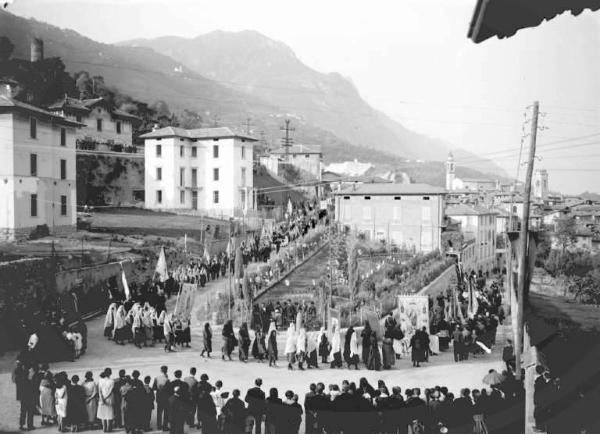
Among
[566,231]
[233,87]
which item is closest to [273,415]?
[233,87]

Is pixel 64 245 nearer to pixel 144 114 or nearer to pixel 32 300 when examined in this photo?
pixel 32 300

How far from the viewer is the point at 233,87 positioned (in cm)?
2188

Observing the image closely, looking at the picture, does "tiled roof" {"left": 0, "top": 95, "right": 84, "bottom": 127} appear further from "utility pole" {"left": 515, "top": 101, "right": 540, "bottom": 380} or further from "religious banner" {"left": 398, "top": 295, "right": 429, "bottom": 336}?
"utility pole" {"left": 515, "top": 101, "right": 540, "bottom": 380}

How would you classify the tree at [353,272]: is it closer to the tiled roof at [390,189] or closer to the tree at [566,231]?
the tiled roof at [390,189]

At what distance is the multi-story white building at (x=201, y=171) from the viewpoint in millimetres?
19109

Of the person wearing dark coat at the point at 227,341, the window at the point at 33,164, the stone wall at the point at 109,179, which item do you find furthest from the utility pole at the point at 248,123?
the person wearing dark coat at the point at 227,341

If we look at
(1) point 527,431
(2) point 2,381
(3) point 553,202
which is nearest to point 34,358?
(2) point 2,381

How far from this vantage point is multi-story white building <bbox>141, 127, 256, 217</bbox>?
62.7ft

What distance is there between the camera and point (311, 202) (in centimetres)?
2361

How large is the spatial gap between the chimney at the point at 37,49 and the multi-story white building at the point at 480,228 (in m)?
18.2

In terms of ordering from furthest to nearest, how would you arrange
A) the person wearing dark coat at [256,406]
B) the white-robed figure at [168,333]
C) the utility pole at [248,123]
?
the utility pole at [248,123] → the white-robed figure at [168,333] → the person wearing dark coat at [256,406]

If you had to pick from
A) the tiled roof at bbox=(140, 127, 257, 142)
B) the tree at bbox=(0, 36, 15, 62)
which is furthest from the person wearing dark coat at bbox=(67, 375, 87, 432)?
the tree at bbox=(0, 36, 15, 62)

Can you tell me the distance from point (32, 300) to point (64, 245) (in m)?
2.70

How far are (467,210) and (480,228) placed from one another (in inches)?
55.0
